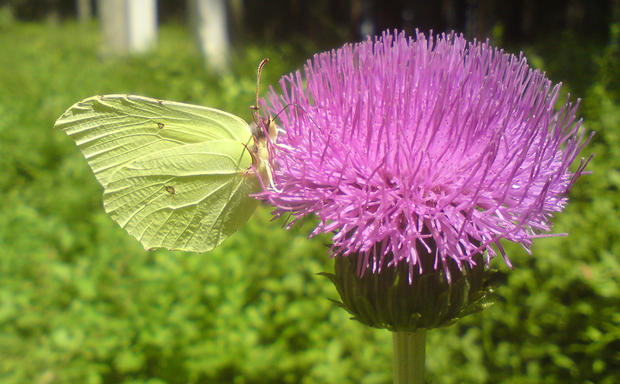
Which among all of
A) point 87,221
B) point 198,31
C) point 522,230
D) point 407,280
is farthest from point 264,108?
point 198,31

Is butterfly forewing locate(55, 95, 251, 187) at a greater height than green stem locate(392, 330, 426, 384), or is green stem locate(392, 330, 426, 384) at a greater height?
butterfly forewing locate(55, 95, 251, 187)

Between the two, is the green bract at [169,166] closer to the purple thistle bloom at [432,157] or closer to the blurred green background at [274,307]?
the purple thistle bloom at [432,157]

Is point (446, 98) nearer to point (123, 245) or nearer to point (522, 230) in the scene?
point (522, 230)

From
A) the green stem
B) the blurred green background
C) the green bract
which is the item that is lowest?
the blurred green background

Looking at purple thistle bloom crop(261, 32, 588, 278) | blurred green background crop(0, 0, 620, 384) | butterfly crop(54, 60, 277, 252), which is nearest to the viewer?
purple thistle bloom crop(261, 32, 588, 278)

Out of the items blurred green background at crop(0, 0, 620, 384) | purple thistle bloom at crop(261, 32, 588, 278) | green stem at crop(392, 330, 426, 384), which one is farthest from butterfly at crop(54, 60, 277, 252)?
blurred green background at crop(0, 0, 620, 384)

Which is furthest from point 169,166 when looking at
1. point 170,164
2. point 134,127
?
point 134,127

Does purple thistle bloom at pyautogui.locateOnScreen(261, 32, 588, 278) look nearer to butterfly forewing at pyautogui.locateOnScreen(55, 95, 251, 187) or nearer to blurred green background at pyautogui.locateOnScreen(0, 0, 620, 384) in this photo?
butterfly forewing at pyautogui.locateOnScreen(55, 95, 251, 187)

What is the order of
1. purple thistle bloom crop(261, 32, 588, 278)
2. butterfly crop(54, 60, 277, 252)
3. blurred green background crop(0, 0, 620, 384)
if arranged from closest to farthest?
purple thistle bloom crop(261, 32, 588, 278) → butterfly crop(54, 60, 277, 252) → blurred green background crop(0, 0, 620, 384)
